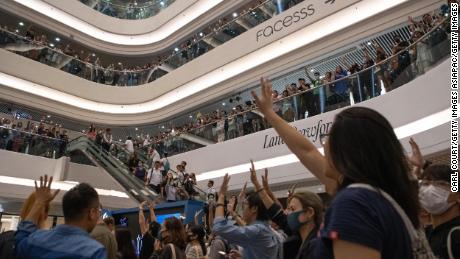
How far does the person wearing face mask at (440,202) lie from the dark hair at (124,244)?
7.87ft

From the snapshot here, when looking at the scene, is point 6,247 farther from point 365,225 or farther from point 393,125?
point 393,125

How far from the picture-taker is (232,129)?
12.2m

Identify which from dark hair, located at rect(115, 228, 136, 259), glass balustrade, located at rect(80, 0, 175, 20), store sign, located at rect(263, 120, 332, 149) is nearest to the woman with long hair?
dark hair, located at rect(115, 228, 136, 259)

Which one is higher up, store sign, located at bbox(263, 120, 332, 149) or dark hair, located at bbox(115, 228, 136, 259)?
store sign, located at bbox(263, 120, 332, 149)

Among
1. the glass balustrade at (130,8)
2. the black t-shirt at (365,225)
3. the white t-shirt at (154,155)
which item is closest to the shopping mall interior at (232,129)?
the black t-shirt at (365,225)

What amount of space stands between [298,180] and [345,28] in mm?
4994

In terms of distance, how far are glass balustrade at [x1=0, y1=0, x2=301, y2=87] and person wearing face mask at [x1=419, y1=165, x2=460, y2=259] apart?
1172 cm

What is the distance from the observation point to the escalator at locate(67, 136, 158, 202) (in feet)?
34.4

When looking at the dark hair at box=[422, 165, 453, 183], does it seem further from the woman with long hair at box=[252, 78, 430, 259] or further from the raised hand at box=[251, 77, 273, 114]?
the woman with long hair at box=[252, 78, 430, 259]

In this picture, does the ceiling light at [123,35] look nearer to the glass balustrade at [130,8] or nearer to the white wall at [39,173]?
the glass balustrade at [130,8]

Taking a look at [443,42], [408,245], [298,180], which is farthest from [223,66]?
[408,245]

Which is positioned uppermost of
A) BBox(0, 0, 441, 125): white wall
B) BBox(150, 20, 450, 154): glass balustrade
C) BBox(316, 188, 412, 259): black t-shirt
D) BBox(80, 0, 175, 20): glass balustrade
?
BBox(80, 0, 175, 20): glass balustrade

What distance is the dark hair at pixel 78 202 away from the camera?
2088 mm

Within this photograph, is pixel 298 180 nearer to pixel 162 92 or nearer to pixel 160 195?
pixel 160 195
